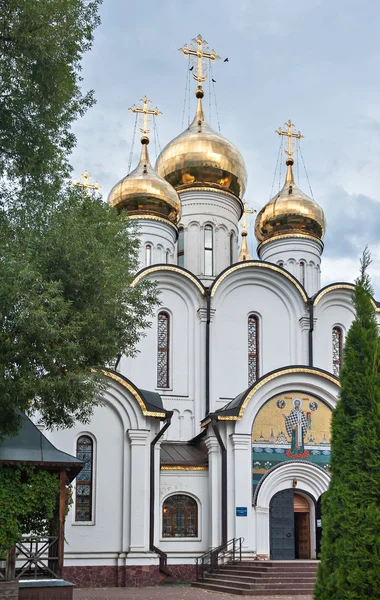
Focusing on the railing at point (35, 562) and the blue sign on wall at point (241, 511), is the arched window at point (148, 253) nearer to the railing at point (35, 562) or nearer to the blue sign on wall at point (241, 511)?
the blue sign on wall at point (241, 511)

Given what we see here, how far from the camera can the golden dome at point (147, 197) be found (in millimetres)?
21766

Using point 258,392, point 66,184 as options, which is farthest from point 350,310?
point 66,184

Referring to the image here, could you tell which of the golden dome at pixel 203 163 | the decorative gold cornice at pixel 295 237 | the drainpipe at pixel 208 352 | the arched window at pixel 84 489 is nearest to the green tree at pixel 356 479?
the arched window at pixel 84 489

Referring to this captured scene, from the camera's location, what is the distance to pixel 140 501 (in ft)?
50.4

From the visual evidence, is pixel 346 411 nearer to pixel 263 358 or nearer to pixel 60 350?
pixel 60 350

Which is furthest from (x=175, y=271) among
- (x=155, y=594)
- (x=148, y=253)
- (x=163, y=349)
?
(x=155, y=594)

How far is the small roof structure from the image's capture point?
10.8 meters

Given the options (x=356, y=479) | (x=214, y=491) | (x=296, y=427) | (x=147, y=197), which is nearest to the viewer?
(x=356, y=479)

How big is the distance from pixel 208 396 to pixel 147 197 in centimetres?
630

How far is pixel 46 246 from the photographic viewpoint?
10.2 m

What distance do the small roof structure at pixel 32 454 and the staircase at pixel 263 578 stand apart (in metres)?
4.41

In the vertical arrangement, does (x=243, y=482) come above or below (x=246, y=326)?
below

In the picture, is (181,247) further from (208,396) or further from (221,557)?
(221,557)

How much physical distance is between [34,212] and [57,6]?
2737 mm
